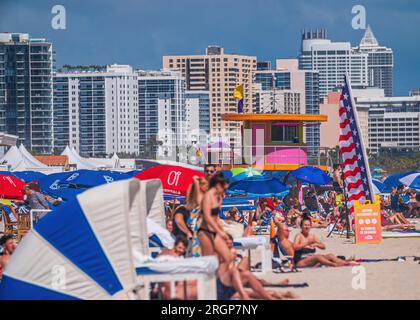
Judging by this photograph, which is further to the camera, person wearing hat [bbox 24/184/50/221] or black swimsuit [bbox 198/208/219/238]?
person wearing hat [bbox 24/184/50/221]

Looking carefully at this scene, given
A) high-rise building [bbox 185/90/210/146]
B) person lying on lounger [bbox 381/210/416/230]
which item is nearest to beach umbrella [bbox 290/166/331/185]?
person lying on lounger [bbox 381/210/416/230]

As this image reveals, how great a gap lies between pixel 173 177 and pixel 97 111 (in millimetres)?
160108

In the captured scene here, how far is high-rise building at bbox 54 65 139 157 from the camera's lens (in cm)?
17250

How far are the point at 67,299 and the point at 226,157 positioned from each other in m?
38.4

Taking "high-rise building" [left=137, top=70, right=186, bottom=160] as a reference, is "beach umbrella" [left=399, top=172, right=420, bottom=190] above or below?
below

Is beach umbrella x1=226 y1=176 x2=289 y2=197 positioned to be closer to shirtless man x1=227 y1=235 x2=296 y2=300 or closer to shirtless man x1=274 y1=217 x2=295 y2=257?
shirtless man x1=274 y1=217 x2=295 y2=257

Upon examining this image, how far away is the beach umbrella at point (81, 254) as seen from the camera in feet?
29.0

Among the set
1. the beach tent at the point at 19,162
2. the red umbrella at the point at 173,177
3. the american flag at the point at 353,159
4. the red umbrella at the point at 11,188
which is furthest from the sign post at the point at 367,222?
the beach tent at the point at 19,162

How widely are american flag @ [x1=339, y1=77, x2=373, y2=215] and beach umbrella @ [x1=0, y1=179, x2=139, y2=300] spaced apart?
9.38 meters

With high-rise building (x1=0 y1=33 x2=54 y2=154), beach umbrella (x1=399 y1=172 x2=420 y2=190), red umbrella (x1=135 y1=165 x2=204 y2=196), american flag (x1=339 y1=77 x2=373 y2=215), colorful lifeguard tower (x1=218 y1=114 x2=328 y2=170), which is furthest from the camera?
high-rise building (x1=0 y1=33 x2=54 y2=154)

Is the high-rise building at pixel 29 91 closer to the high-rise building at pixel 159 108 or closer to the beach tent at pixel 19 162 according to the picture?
the high-rise building at pixel 159 108

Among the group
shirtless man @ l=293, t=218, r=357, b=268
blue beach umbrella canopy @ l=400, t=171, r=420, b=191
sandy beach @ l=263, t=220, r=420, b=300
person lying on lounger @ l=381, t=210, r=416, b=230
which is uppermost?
blue beach umbrella canopy @ l=400, t=171, r=420, b=191

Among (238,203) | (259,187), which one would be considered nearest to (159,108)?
(238,203)

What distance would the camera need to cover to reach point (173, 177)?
1625cm
